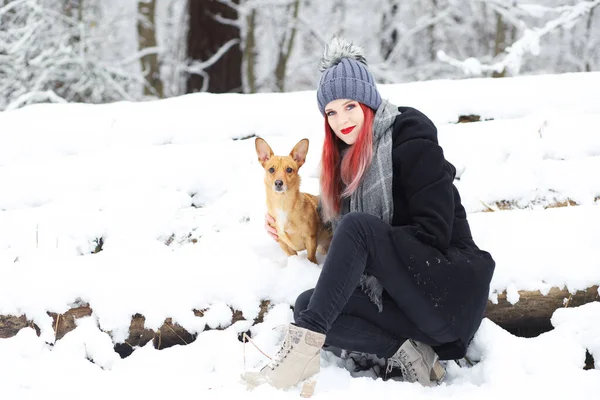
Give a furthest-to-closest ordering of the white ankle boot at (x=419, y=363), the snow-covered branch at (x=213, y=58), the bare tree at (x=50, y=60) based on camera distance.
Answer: the snow-covered branch at (x=213, y=58) → the bare tree at (x=50, y=60) → the white ankle boot at (x=419, y=363)

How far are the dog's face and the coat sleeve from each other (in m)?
0.72

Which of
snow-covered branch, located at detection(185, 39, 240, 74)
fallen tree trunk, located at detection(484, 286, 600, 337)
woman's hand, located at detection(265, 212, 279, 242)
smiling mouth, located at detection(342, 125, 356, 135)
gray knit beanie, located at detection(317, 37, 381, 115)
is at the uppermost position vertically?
snow-covered branch, located at detection(185, 39, 240, 74)

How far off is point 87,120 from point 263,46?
9235 millimetres

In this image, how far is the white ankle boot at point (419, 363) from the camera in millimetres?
2238

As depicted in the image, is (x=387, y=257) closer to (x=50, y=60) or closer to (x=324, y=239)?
(x=324, y=239)

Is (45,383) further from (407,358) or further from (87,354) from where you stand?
(407,358)

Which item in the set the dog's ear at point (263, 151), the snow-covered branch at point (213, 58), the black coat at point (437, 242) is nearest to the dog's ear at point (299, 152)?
the dog's ear at point (263, 151)

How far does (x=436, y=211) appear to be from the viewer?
7.01 feet

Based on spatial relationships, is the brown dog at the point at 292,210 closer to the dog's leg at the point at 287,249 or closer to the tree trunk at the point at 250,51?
the dog's leg at the point at 287,249

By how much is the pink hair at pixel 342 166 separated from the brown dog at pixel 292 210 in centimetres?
14

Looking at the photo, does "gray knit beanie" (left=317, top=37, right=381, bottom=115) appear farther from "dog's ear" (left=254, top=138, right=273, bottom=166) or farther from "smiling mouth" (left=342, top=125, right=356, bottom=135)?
"dog's ear" (left=254, top=138, right=273, bottom=166)

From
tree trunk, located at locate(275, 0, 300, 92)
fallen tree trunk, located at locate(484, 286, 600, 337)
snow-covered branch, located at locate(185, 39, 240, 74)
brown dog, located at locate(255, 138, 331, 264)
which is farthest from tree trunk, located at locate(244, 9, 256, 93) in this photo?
fallen tree trunk, located at locate(484, 286, 600, 337)

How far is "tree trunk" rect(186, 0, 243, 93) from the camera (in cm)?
848

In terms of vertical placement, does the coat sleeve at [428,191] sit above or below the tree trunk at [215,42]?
below
